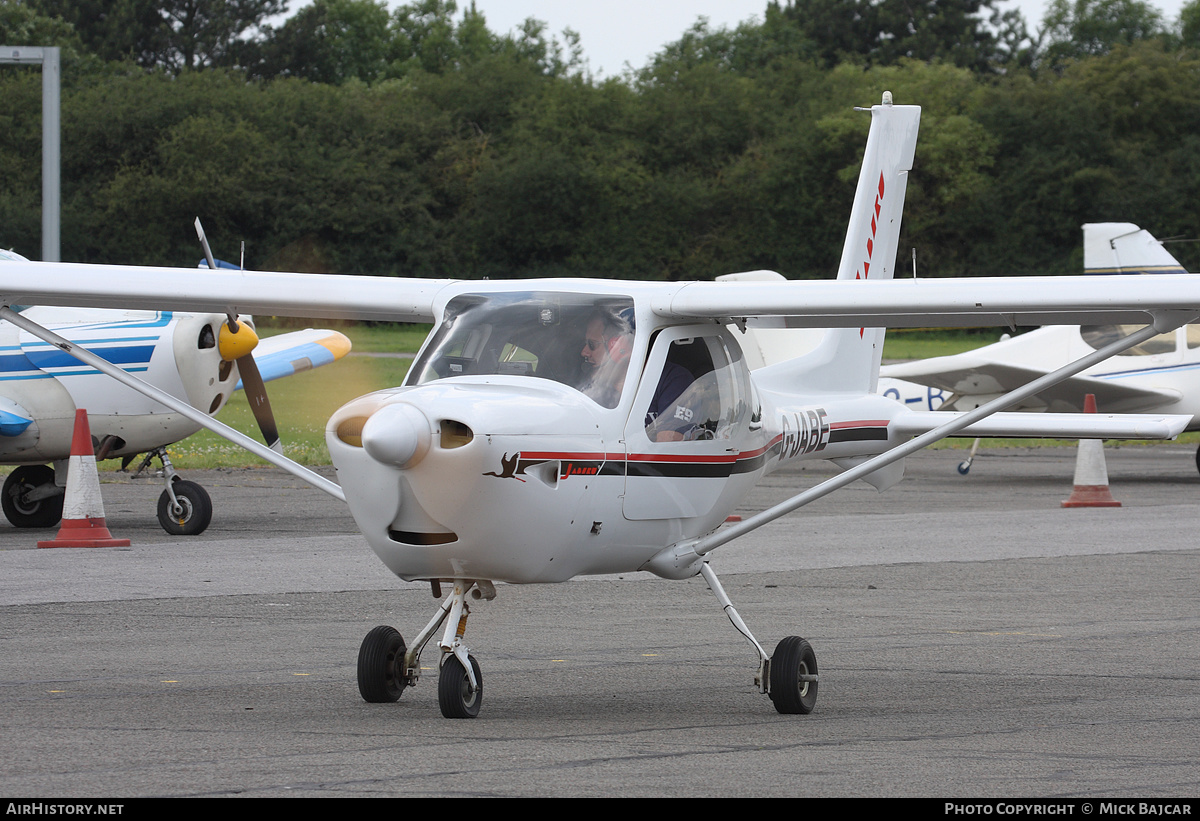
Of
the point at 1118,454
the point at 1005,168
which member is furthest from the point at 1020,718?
the point at 1005,168

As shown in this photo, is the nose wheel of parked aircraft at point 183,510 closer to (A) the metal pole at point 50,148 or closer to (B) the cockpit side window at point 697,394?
(B) the cockpit side window at point 697,394

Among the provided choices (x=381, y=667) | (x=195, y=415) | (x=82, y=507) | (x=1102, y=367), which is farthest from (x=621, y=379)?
(x=1102, y=367)

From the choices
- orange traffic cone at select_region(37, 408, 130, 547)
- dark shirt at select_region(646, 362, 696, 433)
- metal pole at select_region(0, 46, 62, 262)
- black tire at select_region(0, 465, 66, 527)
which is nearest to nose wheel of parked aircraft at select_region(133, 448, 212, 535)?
orange traffic cone at select_region(37, 408, 130, 547)

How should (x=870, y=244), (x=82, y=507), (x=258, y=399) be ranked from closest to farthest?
(x=870, y=244), (x=82, y=507), (x=258, y=399)

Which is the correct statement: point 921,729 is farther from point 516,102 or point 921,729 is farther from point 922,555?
point 516,102

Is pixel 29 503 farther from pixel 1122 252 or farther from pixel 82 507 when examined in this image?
pixel 1122 252

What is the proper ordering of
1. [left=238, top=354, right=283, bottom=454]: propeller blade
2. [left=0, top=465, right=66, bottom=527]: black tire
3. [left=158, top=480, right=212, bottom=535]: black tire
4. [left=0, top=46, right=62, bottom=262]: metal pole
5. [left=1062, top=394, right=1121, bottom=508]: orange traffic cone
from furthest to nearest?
[left=0, top=46, right=62, bottom=262]: metal pole, [left=1062, top=394, right=1121, bottom=508]: orange traffic cone, [left=0, top=465, right=66, bottom=527]: black tire, [left=158, top=480, right=212, bottom=535]: black tire, [left=238, top=354, right=283, bottom=454]: propeller blade

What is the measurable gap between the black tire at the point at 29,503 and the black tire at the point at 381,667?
8.09 metres

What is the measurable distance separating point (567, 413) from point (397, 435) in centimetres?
88

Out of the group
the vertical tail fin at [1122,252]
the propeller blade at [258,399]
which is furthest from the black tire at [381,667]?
the vertical tail fin at [1122,252]

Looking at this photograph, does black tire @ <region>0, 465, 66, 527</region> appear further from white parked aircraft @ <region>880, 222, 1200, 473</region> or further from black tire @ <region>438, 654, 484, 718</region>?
white parked aircraft @ <region>880, 222, 1200, 473</region>

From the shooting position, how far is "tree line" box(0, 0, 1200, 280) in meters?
58.8

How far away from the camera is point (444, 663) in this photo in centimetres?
646

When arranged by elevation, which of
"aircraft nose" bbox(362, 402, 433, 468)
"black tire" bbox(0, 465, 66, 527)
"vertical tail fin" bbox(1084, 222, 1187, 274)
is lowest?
"black tire" bbox(0, 465, 66, 527)
